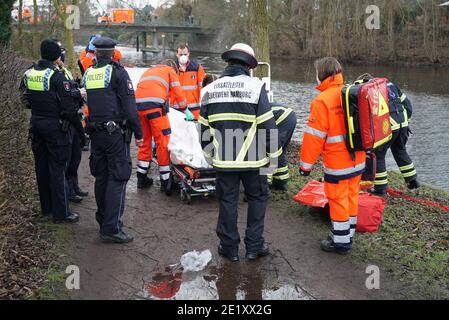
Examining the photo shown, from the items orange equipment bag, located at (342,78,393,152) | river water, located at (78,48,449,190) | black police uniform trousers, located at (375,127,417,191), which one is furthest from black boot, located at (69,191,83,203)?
river water, located at (78,48,449,190)

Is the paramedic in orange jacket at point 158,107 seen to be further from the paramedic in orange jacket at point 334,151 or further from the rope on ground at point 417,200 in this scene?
the rope on ground at point 417,200

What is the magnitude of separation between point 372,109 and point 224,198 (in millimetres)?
1686

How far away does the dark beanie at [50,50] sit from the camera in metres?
5.12

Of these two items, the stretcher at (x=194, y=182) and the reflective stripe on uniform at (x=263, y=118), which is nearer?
the reflective stripe on uniform at (x=263, y=118)

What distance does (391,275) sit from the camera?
4.55 metres

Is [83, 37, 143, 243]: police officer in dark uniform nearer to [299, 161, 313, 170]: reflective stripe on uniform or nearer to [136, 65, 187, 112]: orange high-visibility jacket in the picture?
[136, 65, 187, 112]: orange high-visibility jacket

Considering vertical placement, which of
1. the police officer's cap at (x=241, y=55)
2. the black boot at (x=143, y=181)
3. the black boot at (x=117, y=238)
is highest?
the police officer's cap at (x=241, y=55)

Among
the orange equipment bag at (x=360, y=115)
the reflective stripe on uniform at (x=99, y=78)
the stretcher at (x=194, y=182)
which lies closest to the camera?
the orange equipment bag at (x=360, y=115)

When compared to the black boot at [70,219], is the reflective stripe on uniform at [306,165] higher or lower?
higher

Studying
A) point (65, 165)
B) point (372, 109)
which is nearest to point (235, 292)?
point (372, 109)

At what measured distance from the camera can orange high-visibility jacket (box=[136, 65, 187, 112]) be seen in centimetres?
634

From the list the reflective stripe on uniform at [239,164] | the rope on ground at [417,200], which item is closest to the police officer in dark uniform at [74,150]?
the reflective stripe on uniform at [239,164]

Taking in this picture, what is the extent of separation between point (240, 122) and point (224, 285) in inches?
59.2

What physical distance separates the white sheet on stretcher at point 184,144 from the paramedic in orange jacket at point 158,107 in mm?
136
